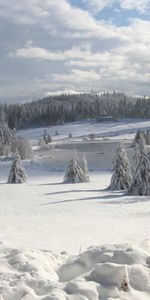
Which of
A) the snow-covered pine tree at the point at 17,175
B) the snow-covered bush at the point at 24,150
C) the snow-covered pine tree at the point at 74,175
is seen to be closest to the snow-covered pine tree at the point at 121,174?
the snow-covered pine tree at the point at 74,175

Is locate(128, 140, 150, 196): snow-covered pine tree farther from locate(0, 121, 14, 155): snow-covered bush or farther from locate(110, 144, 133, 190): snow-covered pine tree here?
locate(0, 121, 14, 155): snow-covered bush

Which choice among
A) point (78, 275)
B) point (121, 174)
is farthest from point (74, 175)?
point (78, 275)

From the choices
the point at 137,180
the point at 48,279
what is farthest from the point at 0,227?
the point at 137,180

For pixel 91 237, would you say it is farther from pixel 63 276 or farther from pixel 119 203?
pixel 119 203

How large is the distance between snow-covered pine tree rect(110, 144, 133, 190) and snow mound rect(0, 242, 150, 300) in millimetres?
32681

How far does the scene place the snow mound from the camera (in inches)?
291

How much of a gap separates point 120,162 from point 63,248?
32.2 meters

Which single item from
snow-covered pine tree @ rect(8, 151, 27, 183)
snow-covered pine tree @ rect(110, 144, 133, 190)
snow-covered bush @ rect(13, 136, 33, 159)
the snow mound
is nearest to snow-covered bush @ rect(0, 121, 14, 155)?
snow-covered bush @ rect(13, 136, 33, 159)

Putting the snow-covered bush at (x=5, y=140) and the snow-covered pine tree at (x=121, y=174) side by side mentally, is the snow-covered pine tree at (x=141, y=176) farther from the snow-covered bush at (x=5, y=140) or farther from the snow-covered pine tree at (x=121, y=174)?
the snow-covered bush at (x=5, y=140)

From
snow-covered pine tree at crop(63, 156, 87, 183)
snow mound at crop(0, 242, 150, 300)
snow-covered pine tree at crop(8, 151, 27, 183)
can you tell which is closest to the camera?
snow mound at crop(0, 242, 150, 300)

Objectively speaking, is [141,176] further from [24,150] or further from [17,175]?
[24,150]

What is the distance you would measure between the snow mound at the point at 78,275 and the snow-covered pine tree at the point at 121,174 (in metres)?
32.7

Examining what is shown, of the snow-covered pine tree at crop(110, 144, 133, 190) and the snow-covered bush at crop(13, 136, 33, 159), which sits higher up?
the snow-covered pine tree at crop(110, 144, 133, 190)

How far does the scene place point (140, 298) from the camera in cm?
751
